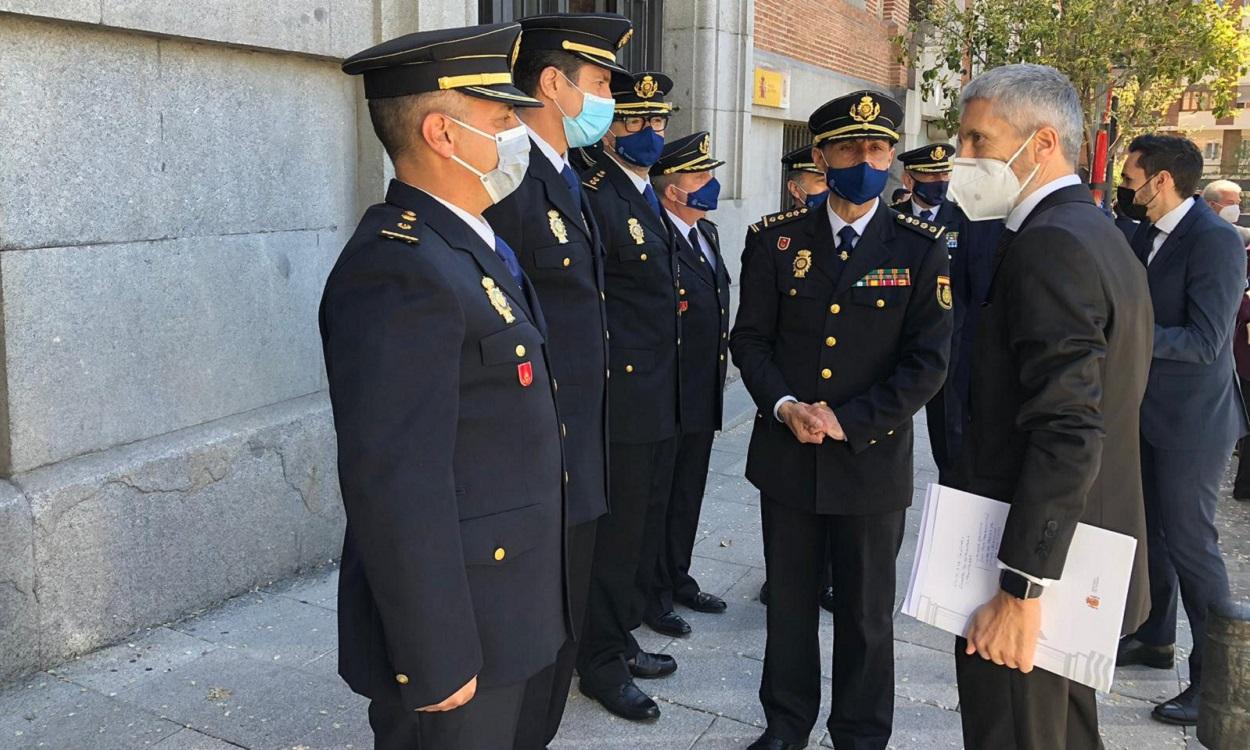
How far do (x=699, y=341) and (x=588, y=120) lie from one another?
4.58ft

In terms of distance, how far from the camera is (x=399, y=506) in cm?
177

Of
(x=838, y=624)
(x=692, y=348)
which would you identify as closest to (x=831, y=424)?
(x=838, y=624)

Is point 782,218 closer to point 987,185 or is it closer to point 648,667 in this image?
point 987,185

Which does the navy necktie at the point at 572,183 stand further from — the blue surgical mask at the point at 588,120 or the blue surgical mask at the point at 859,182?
the blue surgical mask at the point at 859,182

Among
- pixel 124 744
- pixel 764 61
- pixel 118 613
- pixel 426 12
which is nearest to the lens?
pixel 124 744

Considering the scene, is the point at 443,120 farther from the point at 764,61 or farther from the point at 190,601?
the point at 764,61

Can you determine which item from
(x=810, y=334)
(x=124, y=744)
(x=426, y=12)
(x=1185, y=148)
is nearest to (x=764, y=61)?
(x=426, y=12)

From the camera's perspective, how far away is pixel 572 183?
3156mm

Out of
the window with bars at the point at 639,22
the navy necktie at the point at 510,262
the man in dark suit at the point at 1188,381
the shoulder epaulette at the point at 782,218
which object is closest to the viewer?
the navy necktie at the point at 510,262

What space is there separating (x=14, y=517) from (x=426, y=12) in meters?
2.92

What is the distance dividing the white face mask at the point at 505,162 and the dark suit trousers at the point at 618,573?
1.65 meters

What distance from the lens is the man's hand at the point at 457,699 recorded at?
1829 mm

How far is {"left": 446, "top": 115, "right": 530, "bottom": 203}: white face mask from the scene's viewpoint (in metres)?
2.06

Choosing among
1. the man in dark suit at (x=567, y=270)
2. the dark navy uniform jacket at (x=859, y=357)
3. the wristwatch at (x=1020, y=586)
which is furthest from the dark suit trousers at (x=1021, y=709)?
the man in dark suit at (x=567, y=270)
